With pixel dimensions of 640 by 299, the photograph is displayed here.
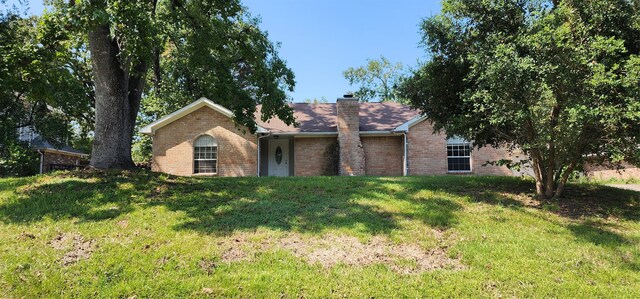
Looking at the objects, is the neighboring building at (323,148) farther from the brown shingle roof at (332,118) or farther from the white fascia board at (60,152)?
the white fascia board at (60,152)

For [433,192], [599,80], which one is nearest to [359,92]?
[433,192]

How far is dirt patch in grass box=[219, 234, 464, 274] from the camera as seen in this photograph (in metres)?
5.59

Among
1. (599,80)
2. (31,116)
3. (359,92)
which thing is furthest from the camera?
(359,92)

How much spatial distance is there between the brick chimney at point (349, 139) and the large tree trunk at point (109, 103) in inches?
405

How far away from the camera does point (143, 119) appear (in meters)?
26.9

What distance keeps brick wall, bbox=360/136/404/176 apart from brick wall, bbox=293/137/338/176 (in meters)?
1.64

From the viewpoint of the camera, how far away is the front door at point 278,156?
20.3 meters

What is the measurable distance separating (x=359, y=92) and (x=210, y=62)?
2748cm

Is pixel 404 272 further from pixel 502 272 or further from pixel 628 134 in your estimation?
pixel 628 134

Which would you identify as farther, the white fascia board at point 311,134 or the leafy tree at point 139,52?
the white fascia board at point 311,134

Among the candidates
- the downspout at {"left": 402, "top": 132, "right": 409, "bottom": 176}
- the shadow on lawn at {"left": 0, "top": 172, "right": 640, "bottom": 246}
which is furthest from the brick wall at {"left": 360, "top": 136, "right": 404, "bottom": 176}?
the shadow on lawn at {"left": 0, "top": 172, "right": 640, "bottom": 246}

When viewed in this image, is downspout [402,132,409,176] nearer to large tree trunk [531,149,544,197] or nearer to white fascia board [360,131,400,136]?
white fascia board [360,131,400,136]

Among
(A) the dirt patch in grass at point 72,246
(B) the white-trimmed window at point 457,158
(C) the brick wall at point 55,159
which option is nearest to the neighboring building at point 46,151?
(C) the brick wall at point 55,159

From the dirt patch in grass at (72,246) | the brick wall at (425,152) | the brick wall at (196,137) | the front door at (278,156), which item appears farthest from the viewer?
the front door at (278,156)
